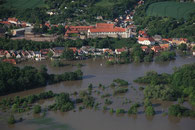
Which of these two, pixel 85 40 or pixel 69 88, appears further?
pixel 85 40

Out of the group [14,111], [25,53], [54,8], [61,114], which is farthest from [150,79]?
[54,8]

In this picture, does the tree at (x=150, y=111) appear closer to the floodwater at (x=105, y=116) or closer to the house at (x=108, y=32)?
the floodwater at (x=105, y=116)

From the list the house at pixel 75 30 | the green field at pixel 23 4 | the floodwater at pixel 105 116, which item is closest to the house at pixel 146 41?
the house at pixel 75 30

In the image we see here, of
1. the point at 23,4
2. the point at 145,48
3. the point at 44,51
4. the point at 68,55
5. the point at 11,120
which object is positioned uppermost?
the point at 23,4

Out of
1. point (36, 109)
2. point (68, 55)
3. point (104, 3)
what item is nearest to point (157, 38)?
point (68, 55)

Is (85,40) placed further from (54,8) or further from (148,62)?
(54,8)

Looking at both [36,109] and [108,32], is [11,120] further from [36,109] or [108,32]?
[108,32]
